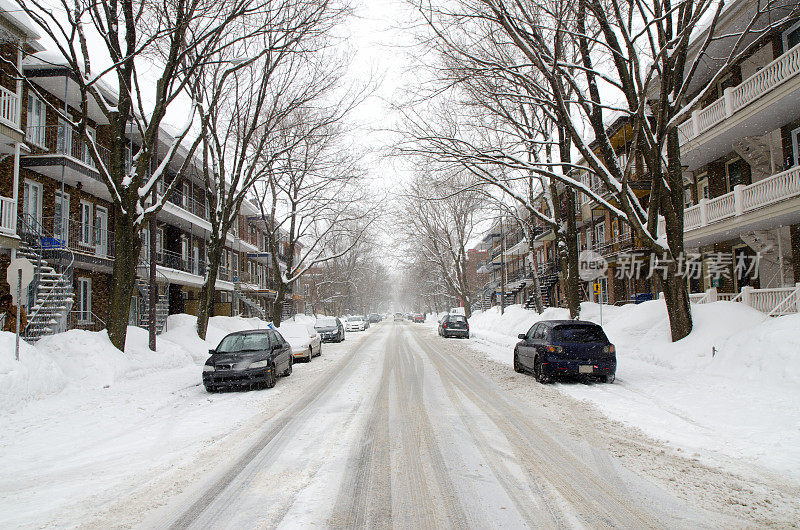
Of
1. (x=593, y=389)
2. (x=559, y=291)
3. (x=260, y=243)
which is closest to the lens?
(x=593, y=389)

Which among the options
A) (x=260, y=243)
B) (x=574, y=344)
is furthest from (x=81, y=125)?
(x=260, y=243)

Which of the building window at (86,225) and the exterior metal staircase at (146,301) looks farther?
the exterior metal staircase at (146,301)

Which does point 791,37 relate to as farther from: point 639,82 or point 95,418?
point 95,418

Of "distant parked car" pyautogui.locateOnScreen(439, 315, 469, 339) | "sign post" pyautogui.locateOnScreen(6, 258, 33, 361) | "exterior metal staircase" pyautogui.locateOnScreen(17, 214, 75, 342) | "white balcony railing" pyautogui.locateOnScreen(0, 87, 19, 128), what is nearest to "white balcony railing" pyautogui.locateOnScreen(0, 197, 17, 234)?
"exterior metal staircase" pyautogui.locateOnScreen(17, 214, 75, 342)

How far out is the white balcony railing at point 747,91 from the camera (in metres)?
15.0

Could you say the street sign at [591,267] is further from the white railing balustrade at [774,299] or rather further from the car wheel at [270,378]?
the car wheel at [270,378]

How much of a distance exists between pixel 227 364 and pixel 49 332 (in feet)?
24.0

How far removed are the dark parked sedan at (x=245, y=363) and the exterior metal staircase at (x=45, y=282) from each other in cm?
572

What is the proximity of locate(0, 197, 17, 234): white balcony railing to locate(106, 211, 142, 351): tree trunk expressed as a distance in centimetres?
343

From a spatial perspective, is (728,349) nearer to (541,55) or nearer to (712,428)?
(712,428)

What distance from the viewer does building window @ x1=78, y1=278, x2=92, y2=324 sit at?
21184 mm

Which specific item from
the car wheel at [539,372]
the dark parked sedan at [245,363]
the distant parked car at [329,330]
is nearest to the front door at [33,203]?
the dark parked sedan at [245,363]

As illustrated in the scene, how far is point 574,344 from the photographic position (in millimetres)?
11938

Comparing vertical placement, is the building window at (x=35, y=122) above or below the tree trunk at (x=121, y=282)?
above
